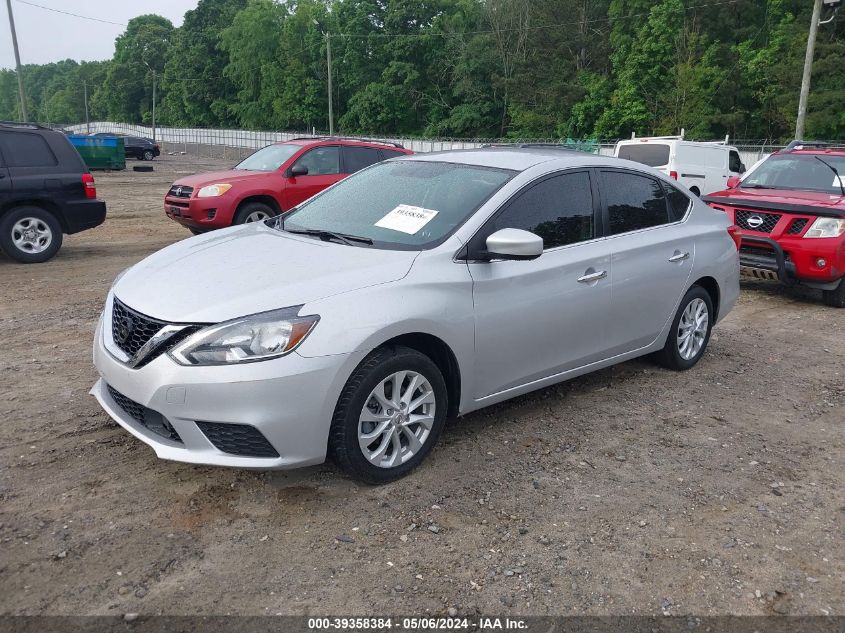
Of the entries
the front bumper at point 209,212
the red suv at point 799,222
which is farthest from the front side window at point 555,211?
the front bumper at point 209,212

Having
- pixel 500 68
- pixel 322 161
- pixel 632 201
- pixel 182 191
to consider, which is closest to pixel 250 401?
pixel 632 201

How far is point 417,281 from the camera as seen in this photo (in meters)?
3.79

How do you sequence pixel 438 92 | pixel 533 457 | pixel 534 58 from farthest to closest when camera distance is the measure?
pixel 438 92, pixel 534 58, pixel 533 457

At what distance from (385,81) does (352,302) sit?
75738 mm

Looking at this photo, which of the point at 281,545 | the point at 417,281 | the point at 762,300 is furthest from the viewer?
the point at 762,300

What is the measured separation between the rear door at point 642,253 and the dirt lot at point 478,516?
0.54m

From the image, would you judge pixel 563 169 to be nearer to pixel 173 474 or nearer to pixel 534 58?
pixel 173 474

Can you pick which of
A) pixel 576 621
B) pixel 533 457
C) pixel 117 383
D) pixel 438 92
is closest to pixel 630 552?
pixel 576 621

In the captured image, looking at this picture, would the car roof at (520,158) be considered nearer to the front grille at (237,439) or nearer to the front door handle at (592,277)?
the front door handle at (592,277)

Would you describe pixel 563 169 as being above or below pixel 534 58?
below

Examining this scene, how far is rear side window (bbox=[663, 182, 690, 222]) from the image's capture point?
556cm

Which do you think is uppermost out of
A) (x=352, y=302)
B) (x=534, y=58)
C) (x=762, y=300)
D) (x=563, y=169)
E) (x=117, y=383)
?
(x=534, y=58)

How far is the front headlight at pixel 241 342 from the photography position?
10.9 ft

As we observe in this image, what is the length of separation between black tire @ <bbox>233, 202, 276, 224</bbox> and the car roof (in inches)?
240
